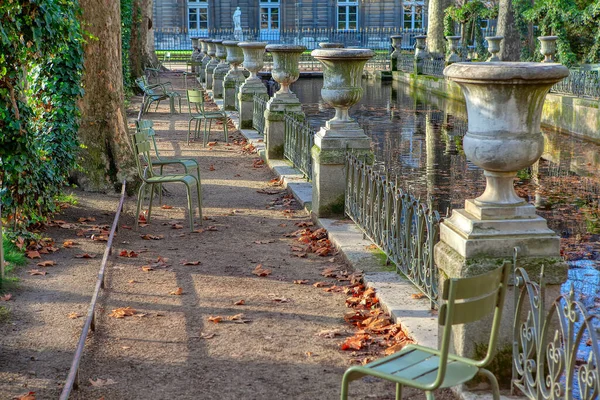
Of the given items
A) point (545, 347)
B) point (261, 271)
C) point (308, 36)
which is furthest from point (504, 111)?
point (308, 36)

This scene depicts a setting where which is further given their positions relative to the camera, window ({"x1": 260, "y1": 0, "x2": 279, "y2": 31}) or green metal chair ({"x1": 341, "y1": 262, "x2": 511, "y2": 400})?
window ({"x1": 260, "y1": 0, "x2": 279, "y2": 31})

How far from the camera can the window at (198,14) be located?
54.1 metres

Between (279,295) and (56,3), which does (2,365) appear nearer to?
(279,295)

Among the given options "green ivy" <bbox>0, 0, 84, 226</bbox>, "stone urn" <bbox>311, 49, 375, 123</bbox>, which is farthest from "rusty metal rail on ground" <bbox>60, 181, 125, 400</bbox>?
"stone urn" <bbox>311, 49, 375, 123</bbox>

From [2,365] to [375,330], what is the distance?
2305 mm

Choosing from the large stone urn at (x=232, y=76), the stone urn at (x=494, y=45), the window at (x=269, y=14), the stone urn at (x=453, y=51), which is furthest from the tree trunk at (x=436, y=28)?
the window at (x=269, y=14)

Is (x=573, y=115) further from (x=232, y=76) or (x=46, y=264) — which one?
(x=46, y=264)

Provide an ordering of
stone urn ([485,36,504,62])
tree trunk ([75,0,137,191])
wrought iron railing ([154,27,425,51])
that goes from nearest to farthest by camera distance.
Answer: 1. tree trunk ([75,0,137,191])
2. stone urn ([485,36,504,62])
3. wrought iron railing ([154,27,425,51])

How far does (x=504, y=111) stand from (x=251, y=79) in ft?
39.5

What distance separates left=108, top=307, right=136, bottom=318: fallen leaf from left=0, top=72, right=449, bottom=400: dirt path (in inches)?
2.5

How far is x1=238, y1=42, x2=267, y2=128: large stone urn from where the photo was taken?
628 inches

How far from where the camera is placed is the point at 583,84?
717 inches

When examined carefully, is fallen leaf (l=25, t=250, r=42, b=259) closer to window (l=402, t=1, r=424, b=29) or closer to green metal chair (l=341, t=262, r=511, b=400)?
green metal chair (l=341, t=262, r=511, b=400)

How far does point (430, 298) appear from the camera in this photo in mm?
5891
